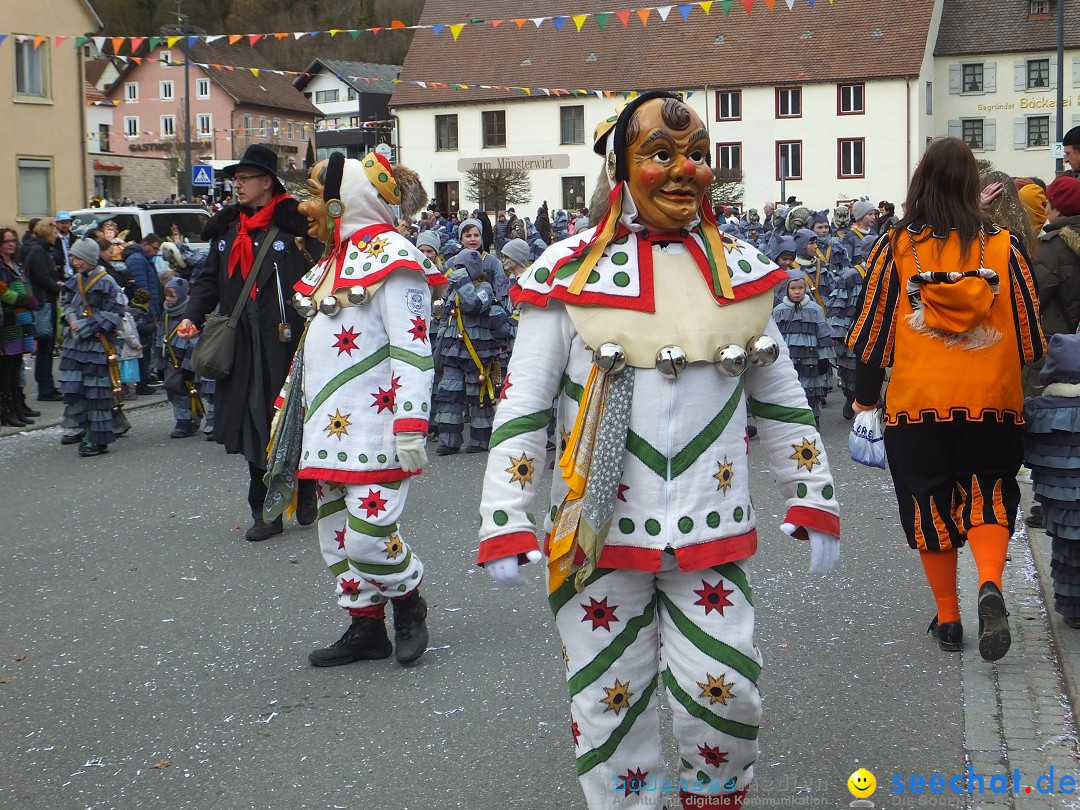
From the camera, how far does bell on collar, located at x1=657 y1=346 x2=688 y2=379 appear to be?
3.24 meters

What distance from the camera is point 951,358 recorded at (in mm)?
5160

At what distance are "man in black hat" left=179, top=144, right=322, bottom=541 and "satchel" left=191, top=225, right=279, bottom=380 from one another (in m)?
0.01

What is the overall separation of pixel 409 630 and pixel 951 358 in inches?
99.6

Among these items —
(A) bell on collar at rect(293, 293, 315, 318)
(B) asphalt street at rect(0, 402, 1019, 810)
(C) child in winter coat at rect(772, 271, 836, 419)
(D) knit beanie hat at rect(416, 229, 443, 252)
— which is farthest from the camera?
(D) knit beanie hat at rect(416, 229, 443, 252)

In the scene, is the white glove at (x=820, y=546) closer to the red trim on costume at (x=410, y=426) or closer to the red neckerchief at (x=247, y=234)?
the red trim on costume at (x=410, y=426)

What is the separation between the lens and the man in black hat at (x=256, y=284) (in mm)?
7133

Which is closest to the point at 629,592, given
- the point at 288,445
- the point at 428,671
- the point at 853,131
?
the point at 428,671

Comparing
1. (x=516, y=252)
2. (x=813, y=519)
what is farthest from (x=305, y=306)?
(x=516, y=252)

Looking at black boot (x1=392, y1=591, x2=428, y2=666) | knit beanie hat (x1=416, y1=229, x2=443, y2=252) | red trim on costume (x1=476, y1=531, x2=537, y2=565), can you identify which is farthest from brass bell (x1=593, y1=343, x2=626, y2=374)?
knit beanie hat (x1=416, y1=229, x2=443, y2=252)

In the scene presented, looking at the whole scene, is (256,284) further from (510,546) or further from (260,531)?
(510,546)

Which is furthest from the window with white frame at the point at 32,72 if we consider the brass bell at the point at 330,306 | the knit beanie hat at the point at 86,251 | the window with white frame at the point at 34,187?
the brass bell at the point at 330,306

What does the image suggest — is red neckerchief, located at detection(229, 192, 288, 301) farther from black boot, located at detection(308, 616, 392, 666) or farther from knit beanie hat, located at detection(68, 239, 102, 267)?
knit beanie hat, located at detection(68, 239, 102, 267)

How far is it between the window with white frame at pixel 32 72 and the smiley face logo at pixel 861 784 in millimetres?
30404

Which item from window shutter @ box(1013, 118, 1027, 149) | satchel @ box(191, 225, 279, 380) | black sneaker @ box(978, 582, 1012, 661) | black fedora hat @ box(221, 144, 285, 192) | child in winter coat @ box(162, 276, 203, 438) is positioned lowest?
black sneaker @ box(978, 582, 1012, 661)
